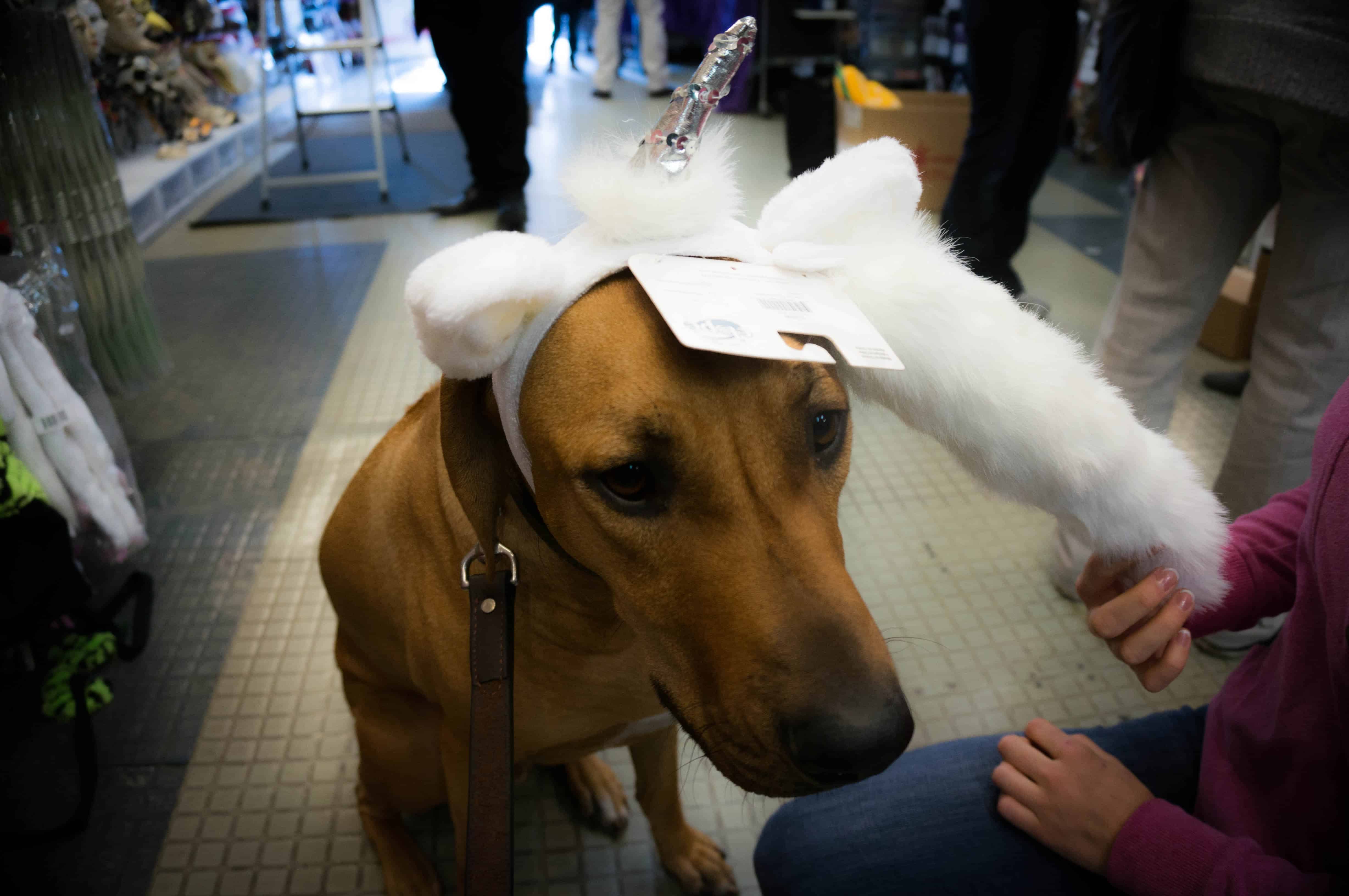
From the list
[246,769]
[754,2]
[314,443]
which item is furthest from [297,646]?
[754,2]

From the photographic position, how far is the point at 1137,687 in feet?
5.41

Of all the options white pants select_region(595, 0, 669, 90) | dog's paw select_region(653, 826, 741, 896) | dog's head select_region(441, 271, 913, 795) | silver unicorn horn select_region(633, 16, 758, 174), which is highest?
white pants select_region(595, 0, 669, 90)

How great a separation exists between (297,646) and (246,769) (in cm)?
30

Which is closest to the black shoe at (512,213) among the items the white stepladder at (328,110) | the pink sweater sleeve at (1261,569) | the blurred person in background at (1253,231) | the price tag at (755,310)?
the white stepladder at (328,110)

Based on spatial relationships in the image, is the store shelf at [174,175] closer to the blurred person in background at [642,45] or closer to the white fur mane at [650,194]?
the blurred person in background at [642,45]

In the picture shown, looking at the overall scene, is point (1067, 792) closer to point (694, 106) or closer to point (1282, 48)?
point (694, 106)

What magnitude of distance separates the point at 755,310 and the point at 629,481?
0.19m

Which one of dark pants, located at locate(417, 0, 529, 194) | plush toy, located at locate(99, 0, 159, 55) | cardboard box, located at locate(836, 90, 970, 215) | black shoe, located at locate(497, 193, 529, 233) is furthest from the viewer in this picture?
plush toy, located at locate(99, 0, 159, 55)

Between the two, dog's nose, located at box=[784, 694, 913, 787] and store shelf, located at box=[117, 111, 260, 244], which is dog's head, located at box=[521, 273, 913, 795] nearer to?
dog's nose, located at box=[784, 694, 913, 787]

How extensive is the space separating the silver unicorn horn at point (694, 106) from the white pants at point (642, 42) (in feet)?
20.2

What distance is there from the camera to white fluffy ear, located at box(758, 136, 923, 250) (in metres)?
0.74

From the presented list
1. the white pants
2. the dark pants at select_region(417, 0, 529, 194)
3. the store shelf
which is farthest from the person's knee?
the white pants

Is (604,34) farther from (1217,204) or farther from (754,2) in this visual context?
(1217,204)

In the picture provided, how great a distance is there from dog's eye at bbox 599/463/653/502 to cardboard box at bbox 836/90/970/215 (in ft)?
10.7
